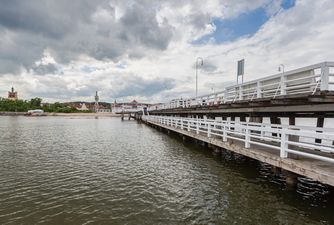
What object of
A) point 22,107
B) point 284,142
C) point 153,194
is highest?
point 22,107

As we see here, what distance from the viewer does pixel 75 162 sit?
44.0ft

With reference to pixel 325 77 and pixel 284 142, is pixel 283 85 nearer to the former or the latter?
pixel 325 77

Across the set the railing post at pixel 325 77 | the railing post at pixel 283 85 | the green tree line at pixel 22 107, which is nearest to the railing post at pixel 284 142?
the railing post at pixel 325 77

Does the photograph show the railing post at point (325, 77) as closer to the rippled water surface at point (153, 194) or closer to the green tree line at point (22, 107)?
the rippled water surface at point (153, 194)

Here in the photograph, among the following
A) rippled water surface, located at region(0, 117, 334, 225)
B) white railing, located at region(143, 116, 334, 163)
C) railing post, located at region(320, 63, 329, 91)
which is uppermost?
railing post, located at region(320, 63, 329, 91)

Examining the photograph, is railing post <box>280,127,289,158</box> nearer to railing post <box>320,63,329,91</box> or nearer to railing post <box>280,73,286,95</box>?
railing post <box>320,63,329,91</box>

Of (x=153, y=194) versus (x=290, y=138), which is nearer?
(x=153, y=194)

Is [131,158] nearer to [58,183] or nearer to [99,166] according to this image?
[99,166]

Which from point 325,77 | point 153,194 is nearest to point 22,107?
point 153,194

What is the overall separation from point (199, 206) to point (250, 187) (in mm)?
2662

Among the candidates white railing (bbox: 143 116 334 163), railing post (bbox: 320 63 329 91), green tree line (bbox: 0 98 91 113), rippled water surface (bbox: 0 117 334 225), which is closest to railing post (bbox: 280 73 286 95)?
white railing (bbox: 143 116 334 163)

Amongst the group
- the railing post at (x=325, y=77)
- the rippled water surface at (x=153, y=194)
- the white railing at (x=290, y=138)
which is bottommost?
the rippled water surface at (x=153, y=194)

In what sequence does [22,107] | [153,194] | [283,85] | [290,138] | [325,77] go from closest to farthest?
[153,194]
[325,77]
[290,138]
[283,85]
[22,107]

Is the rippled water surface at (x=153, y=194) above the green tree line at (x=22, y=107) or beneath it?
beneath
